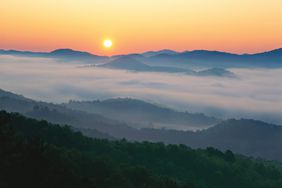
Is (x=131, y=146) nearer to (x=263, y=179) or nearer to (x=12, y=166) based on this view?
(x=263, y=179)

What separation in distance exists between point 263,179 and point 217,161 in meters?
13.9

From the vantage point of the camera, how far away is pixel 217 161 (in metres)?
140

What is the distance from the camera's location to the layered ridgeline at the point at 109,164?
36.8 m

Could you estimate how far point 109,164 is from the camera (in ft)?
277

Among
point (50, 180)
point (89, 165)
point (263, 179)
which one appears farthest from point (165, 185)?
point (263, 179)

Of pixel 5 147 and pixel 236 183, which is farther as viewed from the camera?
pixel 236 183

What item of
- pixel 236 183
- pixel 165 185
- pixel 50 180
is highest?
pixel 50 180

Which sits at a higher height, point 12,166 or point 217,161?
point 12,166

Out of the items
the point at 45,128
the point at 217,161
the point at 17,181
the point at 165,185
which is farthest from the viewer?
the point at 217,161

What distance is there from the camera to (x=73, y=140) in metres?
119

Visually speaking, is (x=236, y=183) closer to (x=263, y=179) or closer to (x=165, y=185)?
(x=263, y=179)

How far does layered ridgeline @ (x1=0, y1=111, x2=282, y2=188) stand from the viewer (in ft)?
121

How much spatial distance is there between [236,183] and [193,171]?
12.1m

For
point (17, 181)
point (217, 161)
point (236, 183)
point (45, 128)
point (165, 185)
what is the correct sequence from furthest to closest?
1. point (217, 161)
2. point (236, 183)
3. point (45, 128)
4. point (165, 185)
5. point (17, 181)
